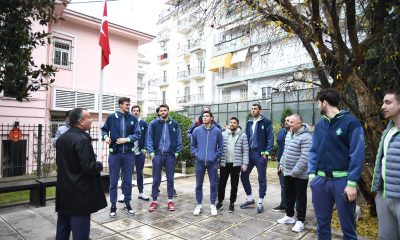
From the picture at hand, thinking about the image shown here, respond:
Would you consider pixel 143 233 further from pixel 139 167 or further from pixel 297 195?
→ pixel 297 195

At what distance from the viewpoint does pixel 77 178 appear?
3.34 meters

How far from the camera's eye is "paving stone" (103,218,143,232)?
16.4 feet

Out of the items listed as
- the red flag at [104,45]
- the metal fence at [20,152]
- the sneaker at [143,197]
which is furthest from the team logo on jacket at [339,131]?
the metal fence at [20,152]

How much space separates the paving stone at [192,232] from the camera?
15.3ft

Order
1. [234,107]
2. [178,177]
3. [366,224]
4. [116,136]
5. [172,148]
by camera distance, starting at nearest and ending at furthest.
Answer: [366,224], [116,136], [172,148], [178,177], [234,107]

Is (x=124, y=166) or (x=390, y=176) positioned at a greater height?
(x=390, y=176)

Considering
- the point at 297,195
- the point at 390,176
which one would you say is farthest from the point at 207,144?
the point at 390,176

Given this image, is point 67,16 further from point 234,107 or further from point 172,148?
point 234,107

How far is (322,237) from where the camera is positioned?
362cm

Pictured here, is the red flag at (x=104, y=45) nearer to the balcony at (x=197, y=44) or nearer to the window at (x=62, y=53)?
the balcony at (x=197, y=44)

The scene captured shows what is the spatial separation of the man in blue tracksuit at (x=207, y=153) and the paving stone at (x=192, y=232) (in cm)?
75

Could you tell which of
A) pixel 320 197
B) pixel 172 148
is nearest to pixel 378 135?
pixel 320 197

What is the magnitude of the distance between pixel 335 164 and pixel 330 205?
518 millimetres

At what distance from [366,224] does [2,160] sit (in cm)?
1140
